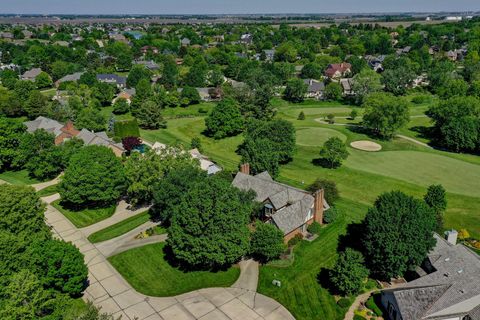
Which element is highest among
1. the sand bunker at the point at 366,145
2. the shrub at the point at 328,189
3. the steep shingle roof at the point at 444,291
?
the steep shingle roof at the point at 444,291

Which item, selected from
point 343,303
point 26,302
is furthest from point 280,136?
point 26,302

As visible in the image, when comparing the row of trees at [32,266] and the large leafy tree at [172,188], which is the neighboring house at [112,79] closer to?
the large leafy tree at [172,188]

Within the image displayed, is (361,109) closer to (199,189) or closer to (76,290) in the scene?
(199,189)

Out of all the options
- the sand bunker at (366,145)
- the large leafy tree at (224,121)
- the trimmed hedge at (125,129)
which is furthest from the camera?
the large leafy tree at (224,121)

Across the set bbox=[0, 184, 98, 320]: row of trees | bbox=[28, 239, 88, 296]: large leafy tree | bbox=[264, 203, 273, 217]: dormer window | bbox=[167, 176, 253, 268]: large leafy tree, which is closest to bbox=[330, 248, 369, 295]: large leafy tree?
bbox=[167, 176, 253, 268]: large leafy tree

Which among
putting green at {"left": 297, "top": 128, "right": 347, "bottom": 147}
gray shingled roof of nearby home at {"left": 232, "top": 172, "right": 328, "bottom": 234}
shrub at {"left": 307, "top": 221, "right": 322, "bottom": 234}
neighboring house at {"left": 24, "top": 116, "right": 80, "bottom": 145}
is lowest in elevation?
putting green at {"left": 297, "top": 128, "right": 347, "bottom": 147}

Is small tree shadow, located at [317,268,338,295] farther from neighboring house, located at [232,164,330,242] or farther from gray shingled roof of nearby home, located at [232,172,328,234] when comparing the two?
gray shingled roof of nearby home, located at [232,172,328,234]

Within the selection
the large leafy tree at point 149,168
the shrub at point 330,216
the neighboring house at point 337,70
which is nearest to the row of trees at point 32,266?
the large leafy tree at point 149,168
